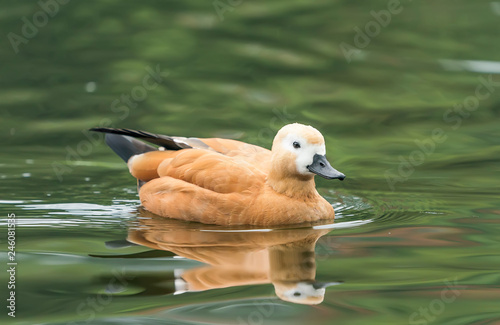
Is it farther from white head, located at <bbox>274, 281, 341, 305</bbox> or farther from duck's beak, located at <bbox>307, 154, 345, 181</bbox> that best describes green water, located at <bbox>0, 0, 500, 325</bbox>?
duck's beak, located at <bbox>307, 154, 345, 181</bbox>

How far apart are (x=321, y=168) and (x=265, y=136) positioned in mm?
4544

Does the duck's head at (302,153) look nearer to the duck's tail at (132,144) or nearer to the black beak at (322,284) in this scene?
the duck's tail at (132,144)

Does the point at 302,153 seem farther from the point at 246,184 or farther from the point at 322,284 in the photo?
the point at 322,284

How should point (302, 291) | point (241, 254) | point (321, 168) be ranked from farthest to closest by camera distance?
point (321, 168)
point (241, 254)
point (302, 291)

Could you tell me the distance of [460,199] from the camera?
398 inches

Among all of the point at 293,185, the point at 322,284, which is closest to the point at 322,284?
the point at 322,284

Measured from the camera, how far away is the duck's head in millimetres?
8938

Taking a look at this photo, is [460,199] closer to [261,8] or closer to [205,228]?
[205,228]

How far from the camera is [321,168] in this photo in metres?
8.91

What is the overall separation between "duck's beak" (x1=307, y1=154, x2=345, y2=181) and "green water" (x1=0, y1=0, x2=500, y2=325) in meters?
0.59

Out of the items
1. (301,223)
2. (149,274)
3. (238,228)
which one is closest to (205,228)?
(238,228)

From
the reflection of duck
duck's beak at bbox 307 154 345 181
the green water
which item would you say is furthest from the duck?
the green water

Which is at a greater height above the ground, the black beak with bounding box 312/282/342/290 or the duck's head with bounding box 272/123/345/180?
the duck's head with bounding box 272/123/345/180

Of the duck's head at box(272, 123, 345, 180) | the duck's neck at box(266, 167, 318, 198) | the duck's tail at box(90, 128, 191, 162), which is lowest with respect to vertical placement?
the duck's neck at box(266, 167, 318, 198)
